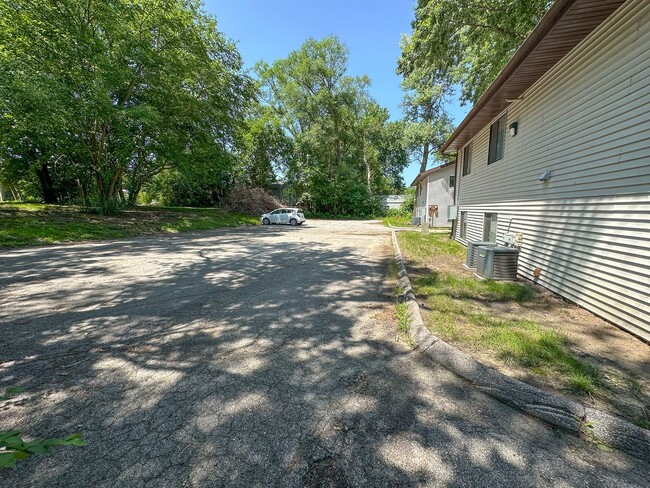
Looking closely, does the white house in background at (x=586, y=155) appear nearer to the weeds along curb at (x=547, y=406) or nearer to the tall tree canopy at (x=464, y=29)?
the weeds along curb at (x=547, y=406)

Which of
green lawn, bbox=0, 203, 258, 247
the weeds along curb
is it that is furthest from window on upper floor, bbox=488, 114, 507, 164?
green lawn, bbox=0, 203, 258, 247

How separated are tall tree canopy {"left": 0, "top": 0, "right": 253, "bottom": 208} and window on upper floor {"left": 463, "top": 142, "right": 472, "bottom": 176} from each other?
13.5 m

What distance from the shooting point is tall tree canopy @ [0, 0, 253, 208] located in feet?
34.4

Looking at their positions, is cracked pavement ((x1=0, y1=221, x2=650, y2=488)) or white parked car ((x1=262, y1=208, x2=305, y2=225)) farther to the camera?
white parked car ((x1=262, y1=208, x2=305, y2=225))

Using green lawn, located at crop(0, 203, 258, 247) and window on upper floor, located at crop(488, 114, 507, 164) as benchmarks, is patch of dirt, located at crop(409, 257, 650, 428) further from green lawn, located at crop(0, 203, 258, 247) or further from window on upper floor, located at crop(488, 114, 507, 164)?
green lawn, located at crop(0, 203, 258, 247)

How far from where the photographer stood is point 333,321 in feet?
11.8

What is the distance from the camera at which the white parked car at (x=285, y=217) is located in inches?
849

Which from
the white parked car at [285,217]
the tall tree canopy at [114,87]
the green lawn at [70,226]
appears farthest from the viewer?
the white parked car at [285,217]

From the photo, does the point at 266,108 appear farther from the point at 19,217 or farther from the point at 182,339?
the point at 182,339

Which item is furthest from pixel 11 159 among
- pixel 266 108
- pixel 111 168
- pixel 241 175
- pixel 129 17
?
pixel 266 108

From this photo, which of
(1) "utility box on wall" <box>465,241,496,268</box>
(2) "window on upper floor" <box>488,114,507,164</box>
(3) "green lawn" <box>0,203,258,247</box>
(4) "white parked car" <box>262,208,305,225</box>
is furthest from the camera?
(4) "white parked car" <box>262,208,305,225</box>

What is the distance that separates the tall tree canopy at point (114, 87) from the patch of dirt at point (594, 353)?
14.6m

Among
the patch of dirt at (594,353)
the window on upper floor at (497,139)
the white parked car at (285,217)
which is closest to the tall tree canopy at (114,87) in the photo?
the white parked car at (285,217)

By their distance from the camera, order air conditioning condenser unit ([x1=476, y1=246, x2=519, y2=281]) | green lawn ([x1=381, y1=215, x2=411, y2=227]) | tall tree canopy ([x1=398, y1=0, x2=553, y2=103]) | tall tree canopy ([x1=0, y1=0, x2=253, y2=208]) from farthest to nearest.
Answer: green lawn ([x1=381, y1=215, x2=411, y2=227])
tall tree canopy ([x1=0, y1=0, x2=253, y2=208])
tall tree canopy ([x1=398, y1=0, x2=553, y2=103])
air conditioning condenser unit ([x1=476, y1=246, x2=519, y2=281])
